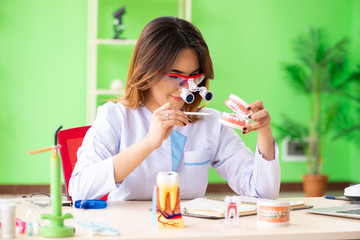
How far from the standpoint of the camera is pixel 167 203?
4.43ft

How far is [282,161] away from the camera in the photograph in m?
5.55

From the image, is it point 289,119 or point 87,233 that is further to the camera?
point 289,119

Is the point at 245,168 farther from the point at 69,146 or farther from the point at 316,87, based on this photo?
the point at 316,87

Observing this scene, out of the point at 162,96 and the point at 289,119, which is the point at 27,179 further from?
the point at 162,96

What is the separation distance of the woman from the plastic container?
15.8 inches

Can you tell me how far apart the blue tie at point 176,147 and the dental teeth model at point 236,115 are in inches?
18.7

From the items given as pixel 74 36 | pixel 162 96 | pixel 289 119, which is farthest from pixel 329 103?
pixel 162 96

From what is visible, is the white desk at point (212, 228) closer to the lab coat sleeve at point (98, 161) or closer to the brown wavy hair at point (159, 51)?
the lab coat sleeve at point (98, 161)

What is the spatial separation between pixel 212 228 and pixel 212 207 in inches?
8.9

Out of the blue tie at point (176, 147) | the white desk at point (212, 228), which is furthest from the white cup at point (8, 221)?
the blue tie at point (176, 147)

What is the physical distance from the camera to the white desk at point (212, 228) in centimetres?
125

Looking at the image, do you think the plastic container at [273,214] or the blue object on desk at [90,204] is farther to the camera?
the blue object on desk at [90,204]

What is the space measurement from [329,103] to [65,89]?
285 centimetres

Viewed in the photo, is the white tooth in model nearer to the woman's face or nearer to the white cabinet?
the woman's face
